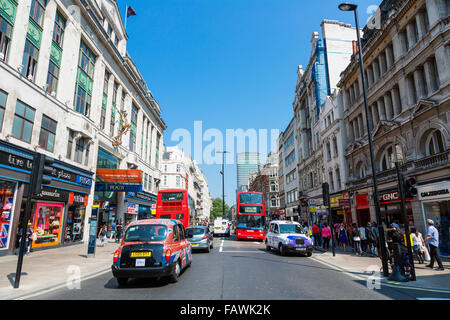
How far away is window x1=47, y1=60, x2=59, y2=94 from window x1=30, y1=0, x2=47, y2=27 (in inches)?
101

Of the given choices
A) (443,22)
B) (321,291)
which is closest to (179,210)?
(321,291)

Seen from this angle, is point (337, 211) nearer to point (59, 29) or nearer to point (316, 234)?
point (316, 234)

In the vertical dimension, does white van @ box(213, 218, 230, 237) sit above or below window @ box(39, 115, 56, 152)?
below

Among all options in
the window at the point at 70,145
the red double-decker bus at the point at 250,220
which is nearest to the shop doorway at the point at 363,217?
the red double-decker bus at the point at 250,220

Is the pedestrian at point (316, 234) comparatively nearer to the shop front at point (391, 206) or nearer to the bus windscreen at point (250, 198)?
the shop front at point (391, 206)

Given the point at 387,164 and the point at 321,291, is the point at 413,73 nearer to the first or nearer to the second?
the point at 387,164

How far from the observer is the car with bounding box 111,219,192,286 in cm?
732

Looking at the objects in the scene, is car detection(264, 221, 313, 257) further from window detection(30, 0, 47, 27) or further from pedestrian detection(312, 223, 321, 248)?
window detection(30, 0, 47, 27)

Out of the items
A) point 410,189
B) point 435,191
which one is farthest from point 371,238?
point 410,189

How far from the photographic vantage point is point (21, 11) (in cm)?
1529

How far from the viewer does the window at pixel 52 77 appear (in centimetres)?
1812

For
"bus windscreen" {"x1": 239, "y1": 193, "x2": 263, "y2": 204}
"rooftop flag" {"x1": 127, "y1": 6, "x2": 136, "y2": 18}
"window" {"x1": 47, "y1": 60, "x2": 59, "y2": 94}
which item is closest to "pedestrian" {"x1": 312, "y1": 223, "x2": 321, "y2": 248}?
"bus windscreen" {"x1": 239, "y1": 193, "x2": 263, "y2": 204}

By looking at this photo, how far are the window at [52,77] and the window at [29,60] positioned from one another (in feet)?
4.64

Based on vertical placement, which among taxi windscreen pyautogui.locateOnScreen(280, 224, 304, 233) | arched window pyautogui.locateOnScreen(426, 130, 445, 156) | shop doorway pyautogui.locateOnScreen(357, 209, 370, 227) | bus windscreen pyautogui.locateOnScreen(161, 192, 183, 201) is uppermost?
arched window pyautogui.locateOnScreen(426, 130, 445, 156)
